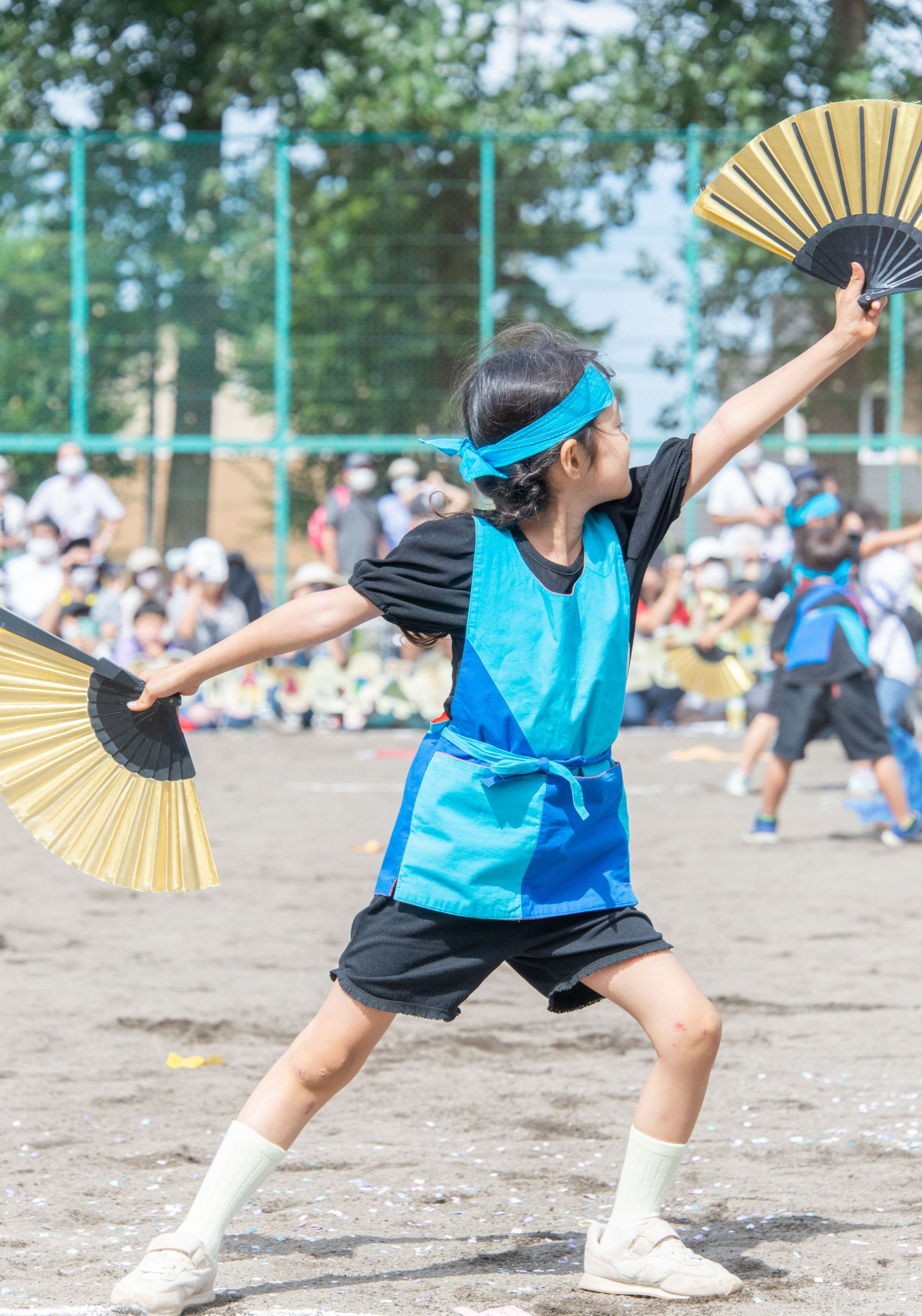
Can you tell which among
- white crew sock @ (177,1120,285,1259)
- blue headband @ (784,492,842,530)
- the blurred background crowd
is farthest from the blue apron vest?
the blurred background crowd

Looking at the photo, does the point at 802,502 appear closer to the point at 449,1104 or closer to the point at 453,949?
the point at 449,1104

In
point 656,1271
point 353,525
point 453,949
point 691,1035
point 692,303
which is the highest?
point 692,303

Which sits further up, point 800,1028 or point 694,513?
point 694,513

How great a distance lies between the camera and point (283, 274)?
14.9 metres

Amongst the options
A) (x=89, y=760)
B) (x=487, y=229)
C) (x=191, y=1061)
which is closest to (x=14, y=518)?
(x=487, y=229)

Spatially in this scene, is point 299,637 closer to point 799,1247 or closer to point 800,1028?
point 799,1247

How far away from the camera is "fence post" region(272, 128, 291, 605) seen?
14.8 metres

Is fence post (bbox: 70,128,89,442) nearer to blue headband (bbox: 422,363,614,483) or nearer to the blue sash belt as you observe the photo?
blue headband (bbox: 422,363,614,483)

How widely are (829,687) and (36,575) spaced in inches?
289

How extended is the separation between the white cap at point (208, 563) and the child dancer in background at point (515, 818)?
35.0 ft

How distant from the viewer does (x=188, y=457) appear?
50.4 ft

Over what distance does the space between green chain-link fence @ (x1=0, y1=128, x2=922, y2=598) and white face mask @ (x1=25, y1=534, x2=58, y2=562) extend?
138 cm

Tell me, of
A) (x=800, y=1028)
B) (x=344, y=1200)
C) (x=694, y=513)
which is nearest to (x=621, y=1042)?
(x=800, y=1028)

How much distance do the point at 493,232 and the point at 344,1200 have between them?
12.3 m
